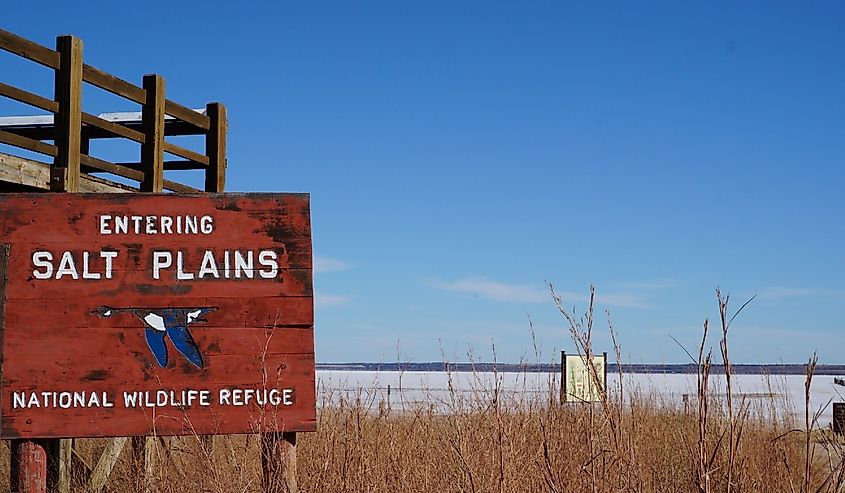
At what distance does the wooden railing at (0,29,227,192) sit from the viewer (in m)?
8.10

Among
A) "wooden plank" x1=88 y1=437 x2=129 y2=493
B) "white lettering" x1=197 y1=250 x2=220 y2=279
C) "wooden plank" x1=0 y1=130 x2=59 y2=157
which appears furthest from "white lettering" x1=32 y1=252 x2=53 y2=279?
"wooden plank" x1=88 y1=437 x2=129 y2=493

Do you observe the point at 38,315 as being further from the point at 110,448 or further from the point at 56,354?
the point at 110,448

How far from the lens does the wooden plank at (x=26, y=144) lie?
8094mm

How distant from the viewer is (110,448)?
1009 cm

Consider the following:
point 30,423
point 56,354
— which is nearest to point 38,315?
point 56,354

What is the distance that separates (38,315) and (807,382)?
4.88m

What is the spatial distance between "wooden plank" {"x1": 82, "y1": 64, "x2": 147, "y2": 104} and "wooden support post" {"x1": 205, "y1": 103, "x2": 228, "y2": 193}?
1.39m

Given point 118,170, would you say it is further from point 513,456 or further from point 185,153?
point 513,456

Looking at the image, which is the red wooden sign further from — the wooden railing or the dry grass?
the wooden railing

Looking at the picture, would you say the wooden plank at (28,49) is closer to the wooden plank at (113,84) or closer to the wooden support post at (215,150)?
the wooden plank at (113,84)

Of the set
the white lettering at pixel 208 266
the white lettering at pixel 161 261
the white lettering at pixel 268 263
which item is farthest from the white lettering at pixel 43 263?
the white lettering at pixel 268 263

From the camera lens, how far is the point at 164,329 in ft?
20.0

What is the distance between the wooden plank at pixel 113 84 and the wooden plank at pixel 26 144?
2.26 ft

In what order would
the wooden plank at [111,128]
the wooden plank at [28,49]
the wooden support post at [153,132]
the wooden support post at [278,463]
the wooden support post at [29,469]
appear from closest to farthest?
the wooden support post at [278,463] < the wooden support post at [29,469] < the wooden plank at [28,49] < the wooden plank at [111,128] < the wooden support post at [153,132]
